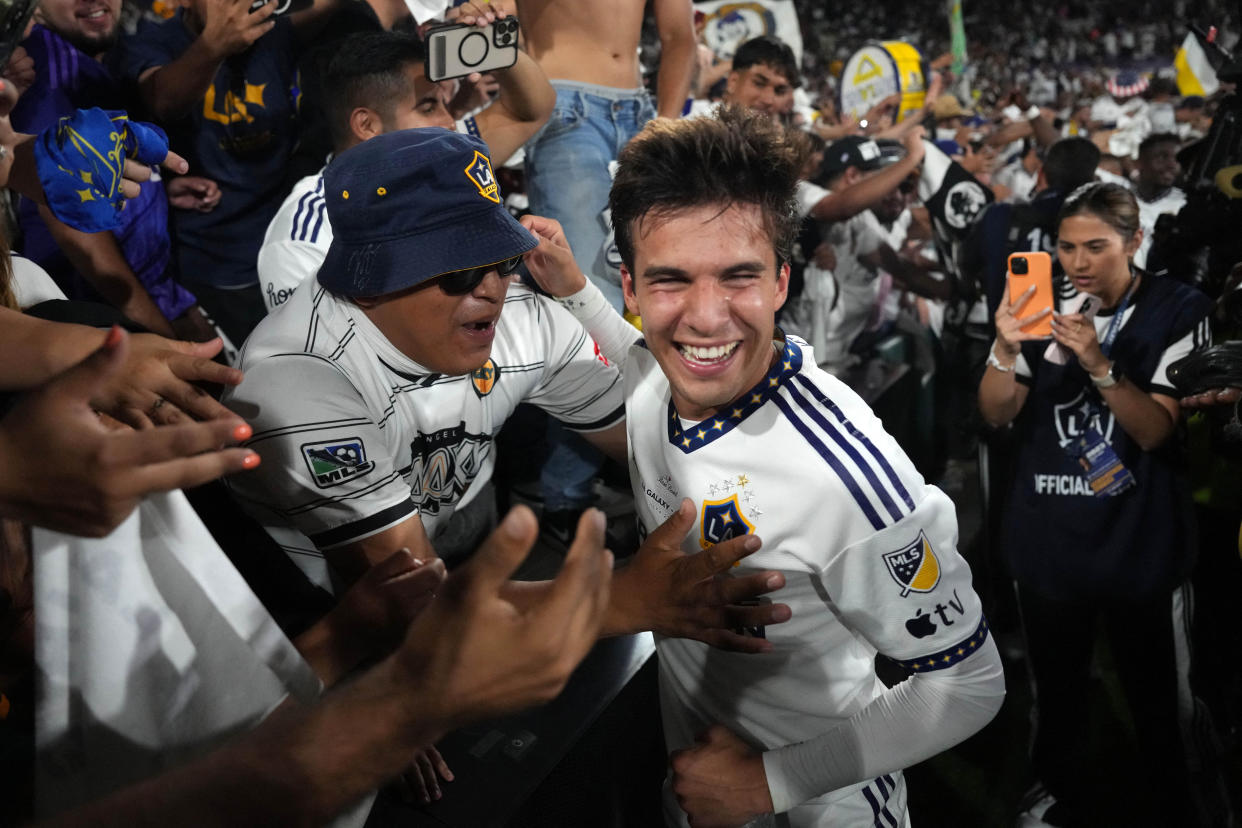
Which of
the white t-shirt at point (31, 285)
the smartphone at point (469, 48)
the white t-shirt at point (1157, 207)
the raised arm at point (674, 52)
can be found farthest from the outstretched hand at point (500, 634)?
the white t-shirt at point (1157, 207)

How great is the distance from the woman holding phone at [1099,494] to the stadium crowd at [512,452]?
1cm

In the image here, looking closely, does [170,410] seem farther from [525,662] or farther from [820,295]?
[820,295]

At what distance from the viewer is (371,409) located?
1909 millimetres

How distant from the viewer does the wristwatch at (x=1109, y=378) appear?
97.2 inches

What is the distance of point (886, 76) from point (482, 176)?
17.5 feet

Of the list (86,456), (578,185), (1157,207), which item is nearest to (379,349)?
(86,456)

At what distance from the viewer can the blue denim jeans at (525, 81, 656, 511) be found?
3.19 m

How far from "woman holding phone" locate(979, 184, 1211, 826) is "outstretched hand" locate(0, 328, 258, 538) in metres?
2.44

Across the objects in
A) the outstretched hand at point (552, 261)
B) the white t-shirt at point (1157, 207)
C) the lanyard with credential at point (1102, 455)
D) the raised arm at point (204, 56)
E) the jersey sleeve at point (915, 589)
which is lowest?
the white t-shirt at point (1157, 207)

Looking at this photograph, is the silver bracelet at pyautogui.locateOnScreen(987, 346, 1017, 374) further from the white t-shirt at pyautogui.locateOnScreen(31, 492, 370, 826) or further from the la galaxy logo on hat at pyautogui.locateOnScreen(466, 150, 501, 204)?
the white t-shirt at pyautogui.locateOnScreen(31, 492, 370, 826)

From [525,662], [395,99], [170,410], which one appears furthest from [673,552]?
[395,99]

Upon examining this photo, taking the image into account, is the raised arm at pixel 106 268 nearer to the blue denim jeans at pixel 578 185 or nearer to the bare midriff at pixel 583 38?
the blue denim jeans at pixel 578 185

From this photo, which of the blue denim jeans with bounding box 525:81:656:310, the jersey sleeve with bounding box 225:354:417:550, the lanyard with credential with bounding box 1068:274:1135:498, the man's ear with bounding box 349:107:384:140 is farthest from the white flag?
the jersey sleeve with bounding box 225:354:417:550

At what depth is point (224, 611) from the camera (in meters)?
1.14
